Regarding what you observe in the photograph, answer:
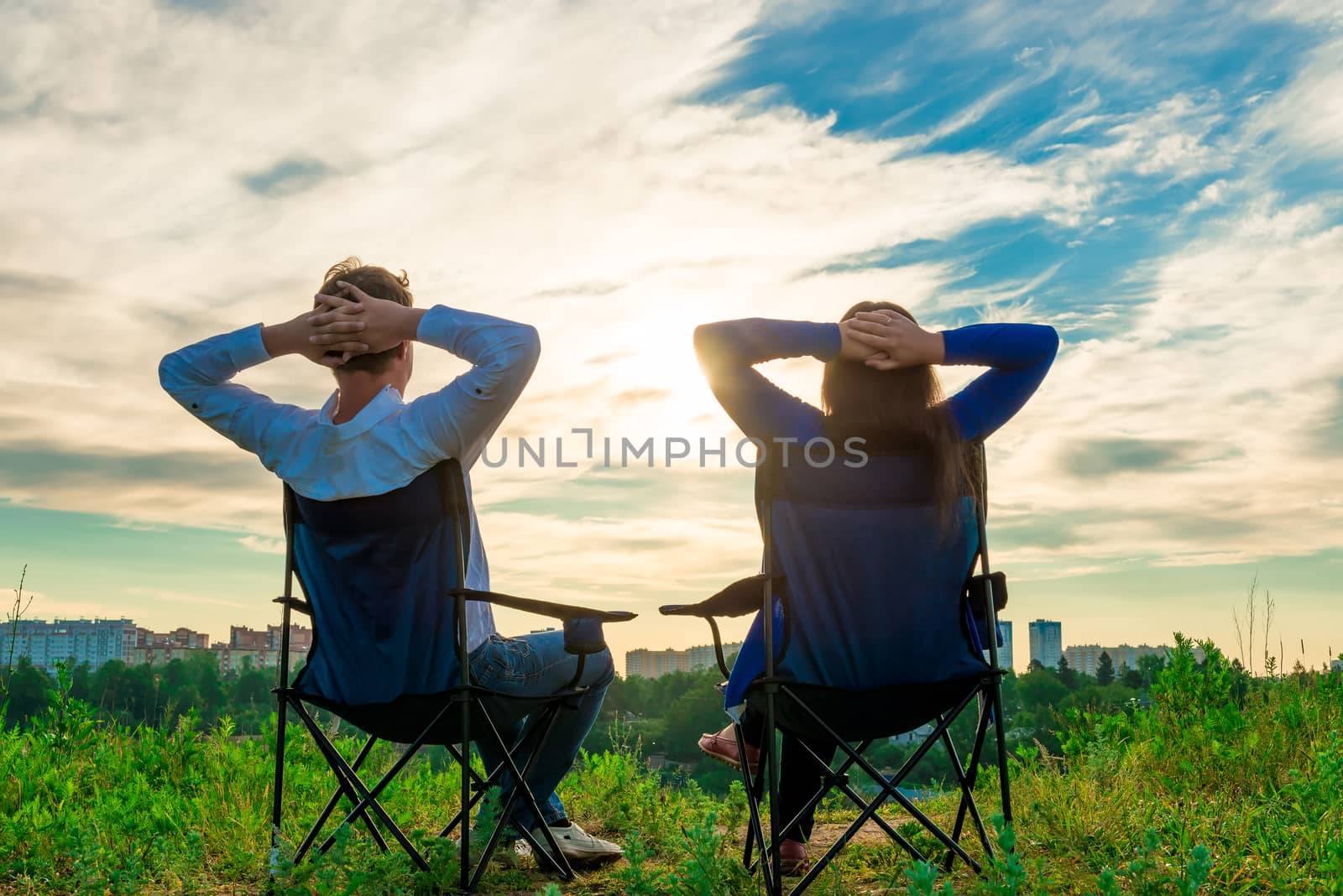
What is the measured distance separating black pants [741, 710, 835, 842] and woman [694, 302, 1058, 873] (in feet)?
0.06

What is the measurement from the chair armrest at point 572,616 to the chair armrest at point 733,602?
0.13m

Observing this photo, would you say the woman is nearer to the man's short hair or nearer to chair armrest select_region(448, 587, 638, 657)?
chair armrest select_region(448, 587, 638, 657)

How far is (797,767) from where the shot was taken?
2980 mm

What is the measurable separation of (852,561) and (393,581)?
1.20 metres

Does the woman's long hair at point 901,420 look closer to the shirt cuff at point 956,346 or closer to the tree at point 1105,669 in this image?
the shirt cuff at point 956,346

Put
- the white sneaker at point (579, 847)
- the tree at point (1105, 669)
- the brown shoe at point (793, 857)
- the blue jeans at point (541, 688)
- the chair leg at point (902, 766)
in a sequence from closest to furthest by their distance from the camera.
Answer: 1. the chair leg at point (902, 766)
2. the blue jeans at point (541, 688)
3. the brown shoe at point (793, 857)
4. the white sneaker at point (579, 847)
5. the tree at point (1105, 669)

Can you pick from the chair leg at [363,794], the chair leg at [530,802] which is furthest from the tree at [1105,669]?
the chair leg at [363,794]

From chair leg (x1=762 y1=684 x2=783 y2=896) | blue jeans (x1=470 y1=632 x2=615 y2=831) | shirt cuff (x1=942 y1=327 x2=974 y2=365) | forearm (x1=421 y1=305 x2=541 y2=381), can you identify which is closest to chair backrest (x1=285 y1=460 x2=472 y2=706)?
blue jeans (x1=470 y1=632 x2=615 y2=831)

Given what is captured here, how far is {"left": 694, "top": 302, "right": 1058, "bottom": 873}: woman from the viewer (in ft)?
8.71

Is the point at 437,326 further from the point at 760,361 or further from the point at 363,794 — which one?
the point at 363,794

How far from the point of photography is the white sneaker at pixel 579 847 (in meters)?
3.07

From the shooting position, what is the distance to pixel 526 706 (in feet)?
9.28

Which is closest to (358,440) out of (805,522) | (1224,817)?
(805,522)

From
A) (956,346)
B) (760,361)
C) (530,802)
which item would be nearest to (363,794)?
(530,802)
